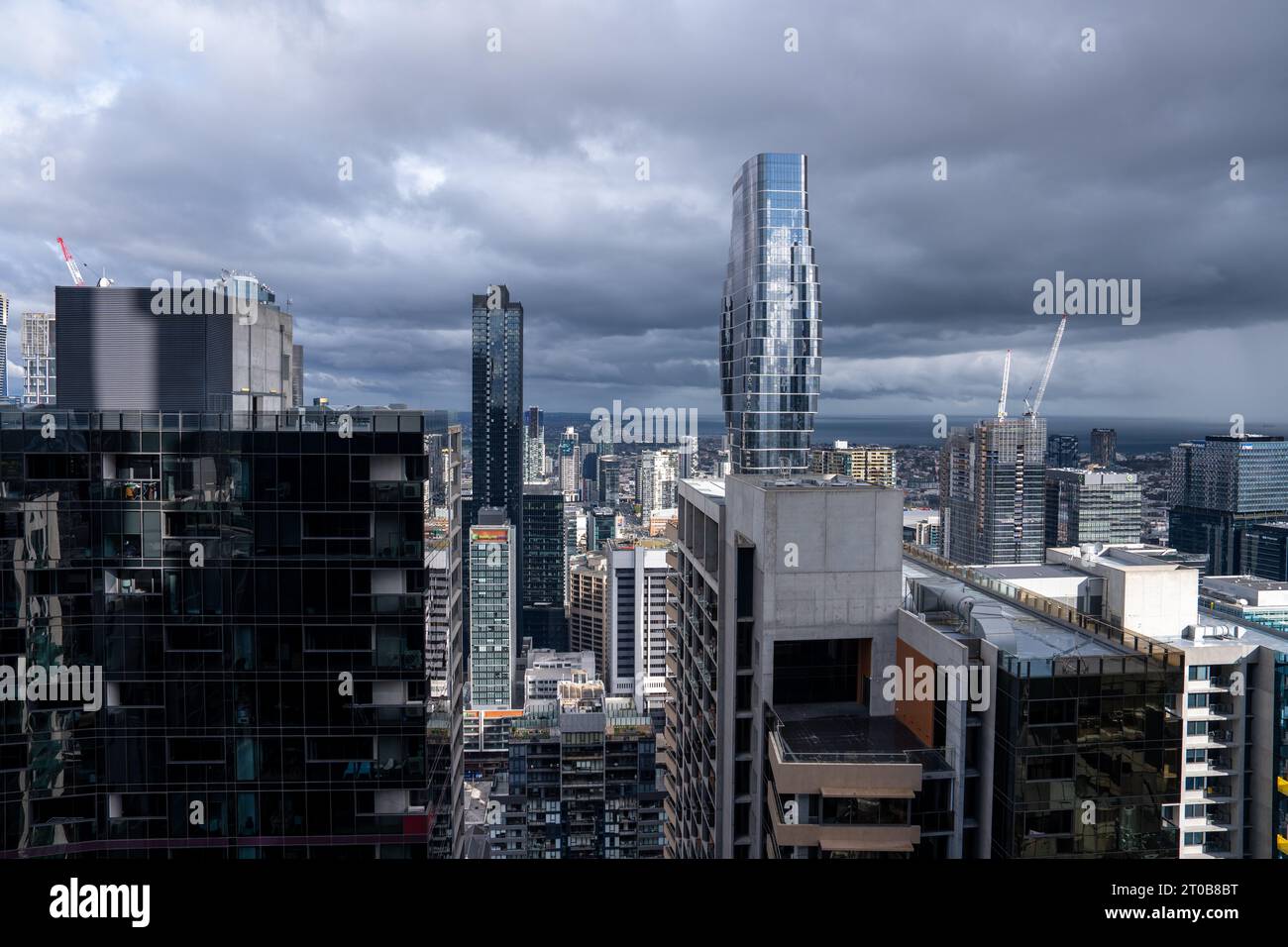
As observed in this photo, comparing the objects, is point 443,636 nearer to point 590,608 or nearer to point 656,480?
point 590,608

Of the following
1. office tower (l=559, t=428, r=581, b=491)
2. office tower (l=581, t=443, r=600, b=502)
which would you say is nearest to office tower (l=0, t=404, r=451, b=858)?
office tower (l=559, t=428, r=581, b=491)

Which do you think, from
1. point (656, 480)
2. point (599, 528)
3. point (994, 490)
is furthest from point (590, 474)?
point (994, 490)

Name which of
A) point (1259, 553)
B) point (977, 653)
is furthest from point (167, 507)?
point (1259, 553)

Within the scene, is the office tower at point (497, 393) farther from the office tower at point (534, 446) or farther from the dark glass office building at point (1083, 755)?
the dark glass office building at point (1083, 755)

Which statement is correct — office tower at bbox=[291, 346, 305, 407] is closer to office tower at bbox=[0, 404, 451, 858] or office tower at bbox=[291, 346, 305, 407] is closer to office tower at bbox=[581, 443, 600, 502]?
office tower at bbox=[0, 404, 451, 858]
